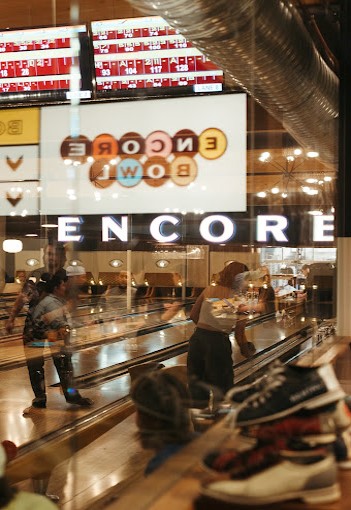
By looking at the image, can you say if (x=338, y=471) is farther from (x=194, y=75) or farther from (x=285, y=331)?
(x=285, y=331)

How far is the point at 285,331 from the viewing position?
1163cm

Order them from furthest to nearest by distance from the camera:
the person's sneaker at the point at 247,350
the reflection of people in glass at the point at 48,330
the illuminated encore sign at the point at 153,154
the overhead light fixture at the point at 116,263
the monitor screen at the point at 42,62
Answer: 1. the overhead light fixture at the point at 116,263
2. the person's sneaker at the point at 247,350
3. the reflection of people in glass at the point at 48,330
4. the illuminated encore sign at the point at 153,154
5. the monitor screen at the point at 42,62

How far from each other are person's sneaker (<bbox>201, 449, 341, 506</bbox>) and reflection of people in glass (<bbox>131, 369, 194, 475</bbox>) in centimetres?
28

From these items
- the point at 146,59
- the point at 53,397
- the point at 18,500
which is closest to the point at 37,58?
the point at 146,59

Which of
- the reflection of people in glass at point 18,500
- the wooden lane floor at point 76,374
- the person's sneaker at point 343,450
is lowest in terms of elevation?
the wooden lane floor at point 76,374

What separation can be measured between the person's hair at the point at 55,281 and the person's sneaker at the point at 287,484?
14.0ft

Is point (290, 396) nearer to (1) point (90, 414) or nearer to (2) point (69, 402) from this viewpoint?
(1) point (90, 414)

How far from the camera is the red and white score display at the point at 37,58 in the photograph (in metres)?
4.36

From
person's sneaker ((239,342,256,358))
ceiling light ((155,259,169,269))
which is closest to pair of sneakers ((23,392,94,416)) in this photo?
person's sneaker ((239,342,256,358))

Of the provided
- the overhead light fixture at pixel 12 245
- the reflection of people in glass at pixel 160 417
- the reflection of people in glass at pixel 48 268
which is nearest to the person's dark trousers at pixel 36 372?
the reflection of people in glass at pixel 48 268

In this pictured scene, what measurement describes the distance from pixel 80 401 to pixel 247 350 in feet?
10.6

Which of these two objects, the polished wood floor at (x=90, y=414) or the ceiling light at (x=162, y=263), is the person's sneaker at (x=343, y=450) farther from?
the ceiling light at (x=162, y=263)

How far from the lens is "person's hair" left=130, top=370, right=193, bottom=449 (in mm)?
1706

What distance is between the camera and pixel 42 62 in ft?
14.5
